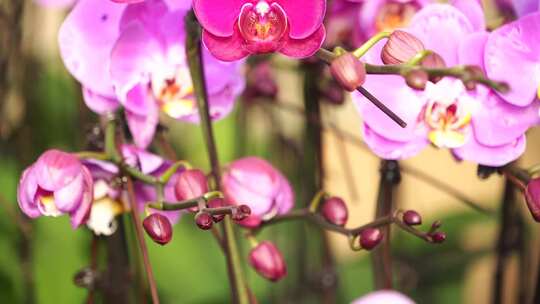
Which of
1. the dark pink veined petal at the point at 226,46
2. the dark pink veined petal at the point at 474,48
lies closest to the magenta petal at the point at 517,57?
the dark pink veined petal at the point at 474,48

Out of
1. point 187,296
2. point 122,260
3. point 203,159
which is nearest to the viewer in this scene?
point 122,260

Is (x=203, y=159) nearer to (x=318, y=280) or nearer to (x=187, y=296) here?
(x=187, y=296)

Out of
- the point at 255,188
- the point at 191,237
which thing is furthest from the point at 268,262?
the point at 191,237

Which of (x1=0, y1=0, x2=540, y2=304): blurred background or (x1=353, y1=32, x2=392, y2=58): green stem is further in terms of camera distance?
(x1=0, y1=0, x2=540, y2=304): blurred background

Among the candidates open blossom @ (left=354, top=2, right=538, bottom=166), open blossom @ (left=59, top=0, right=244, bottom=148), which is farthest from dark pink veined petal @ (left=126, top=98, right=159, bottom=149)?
open blossom @ (left=354, top=2, right=538, bottom=166)

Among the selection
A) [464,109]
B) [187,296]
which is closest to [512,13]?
[464,109]

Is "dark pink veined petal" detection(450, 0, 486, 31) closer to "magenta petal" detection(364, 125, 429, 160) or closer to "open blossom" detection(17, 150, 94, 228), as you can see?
"magenta petal" detection(364, 125, 429, 160)
